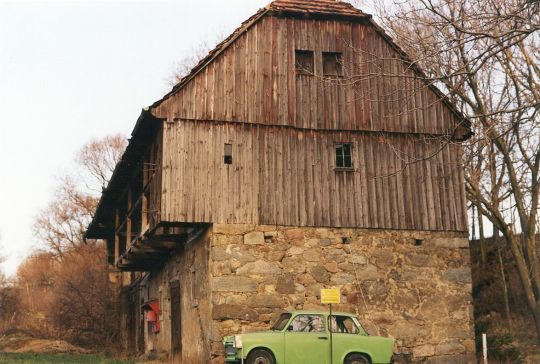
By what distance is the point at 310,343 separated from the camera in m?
14.3

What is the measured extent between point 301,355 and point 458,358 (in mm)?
5160

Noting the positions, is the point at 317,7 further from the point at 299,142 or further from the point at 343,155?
the point at 343,155

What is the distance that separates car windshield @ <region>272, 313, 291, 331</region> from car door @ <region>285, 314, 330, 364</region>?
226 millimetres

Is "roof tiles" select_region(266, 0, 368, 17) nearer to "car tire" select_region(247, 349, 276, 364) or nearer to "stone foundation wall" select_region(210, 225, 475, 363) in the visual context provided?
"stone foundation wall" select_region(210, 225, 475, 363)

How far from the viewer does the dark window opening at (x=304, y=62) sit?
18.2 metres

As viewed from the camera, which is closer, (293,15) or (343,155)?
(343,155)

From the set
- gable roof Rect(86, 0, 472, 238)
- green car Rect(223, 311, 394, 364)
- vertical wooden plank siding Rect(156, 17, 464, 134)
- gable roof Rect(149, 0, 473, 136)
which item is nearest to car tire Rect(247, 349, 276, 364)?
green car Rect(223, 311, 394, 364)

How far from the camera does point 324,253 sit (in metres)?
17.2

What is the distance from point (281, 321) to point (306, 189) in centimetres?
373

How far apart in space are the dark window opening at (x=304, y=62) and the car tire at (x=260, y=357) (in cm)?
731

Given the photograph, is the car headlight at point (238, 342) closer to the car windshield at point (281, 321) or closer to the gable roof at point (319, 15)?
the car windshield at point (281, 321)

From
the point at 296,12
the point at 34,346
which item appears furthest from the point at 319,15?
the point at 34,346

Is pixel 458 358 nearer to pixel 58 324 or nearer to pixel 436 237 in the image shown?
pixel 436 237

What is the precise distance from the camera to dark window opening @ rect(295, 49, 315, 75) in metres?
18.2
